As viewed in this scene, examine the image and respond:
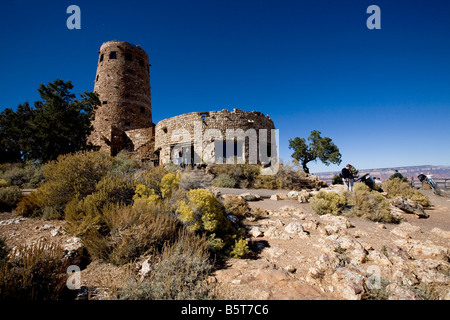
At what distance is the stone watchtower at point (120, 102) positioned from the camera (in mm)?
18969

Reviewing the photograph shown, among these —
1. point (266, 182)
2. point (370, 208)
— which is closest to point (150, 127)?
point (266, 182)

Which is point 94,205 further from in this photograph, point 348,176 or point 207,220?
point 348,176

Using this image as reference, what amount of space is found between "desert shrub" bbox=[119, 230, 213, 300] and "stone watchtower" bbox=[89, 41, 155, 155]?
1704 cm

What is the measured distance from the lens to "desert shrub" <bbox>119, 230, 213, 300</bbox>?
2307mm

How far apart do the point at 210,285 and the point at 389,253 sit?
131 inches

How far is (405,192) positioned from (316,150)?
61.6 feet

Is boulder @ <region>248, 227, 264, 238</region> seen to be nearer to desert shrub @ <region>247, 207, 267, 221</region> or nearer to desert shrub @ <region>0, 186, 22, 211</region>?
desert shrub @ <region>247, 207, 267, 221</region>

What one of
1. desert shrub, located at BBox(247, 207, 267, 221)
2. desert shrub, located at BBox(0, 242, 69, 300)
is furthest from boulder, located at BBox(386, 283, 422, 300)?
desert shrub, located at BBox(0, 242, 69, 300)

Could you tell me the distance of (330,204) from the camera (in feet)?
22.7

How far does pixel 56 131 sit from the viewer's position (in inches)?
531

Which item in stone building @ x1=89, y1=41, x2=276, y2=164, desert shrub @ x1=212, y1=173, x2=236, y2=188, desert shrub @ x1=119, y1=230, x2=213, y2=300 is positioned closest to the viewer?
desert shrub @ x1=119, y1=230, x2=213, y2=300
